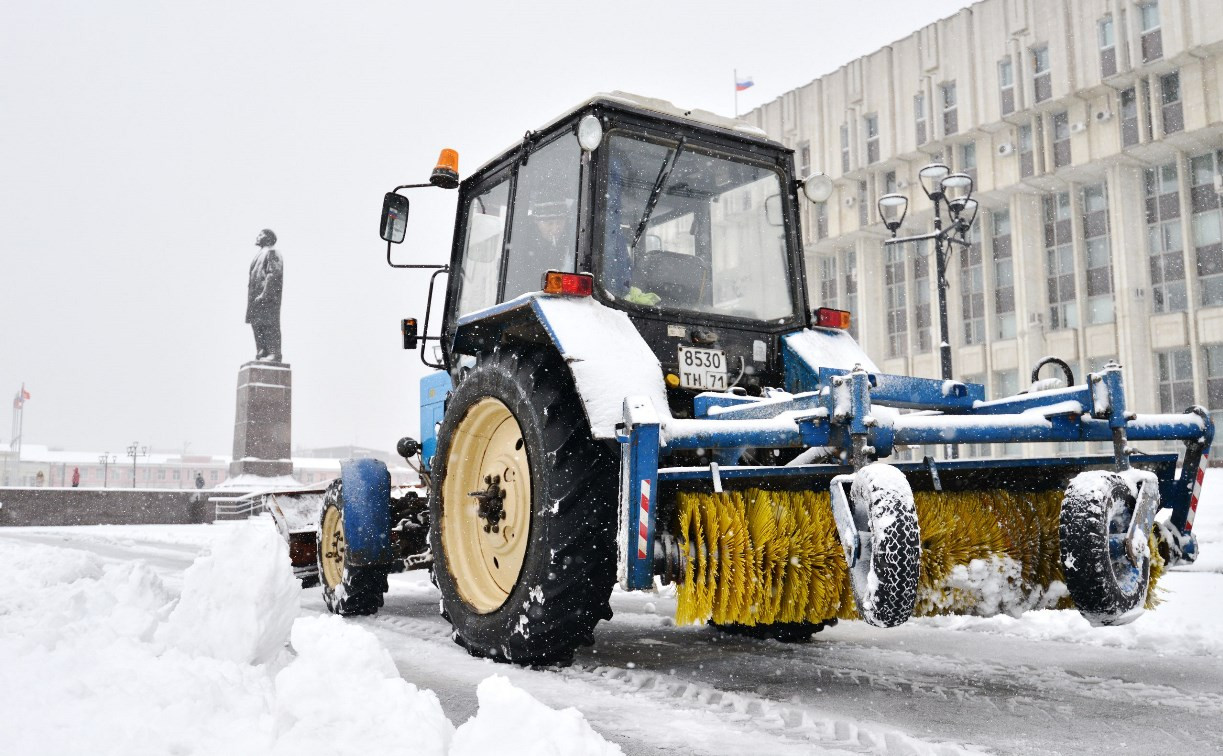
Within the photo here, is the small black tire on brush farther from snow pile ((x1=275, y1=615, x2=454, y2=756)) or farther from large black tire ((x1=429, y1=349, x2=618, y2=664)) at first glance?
snow pile ((x1=275, y1=615, x2=454, y2=756))

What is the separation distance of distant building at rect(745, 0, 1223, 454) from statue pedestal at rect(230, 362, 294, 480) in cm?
1671

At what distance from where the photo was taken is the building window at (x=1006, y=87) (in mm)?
30906

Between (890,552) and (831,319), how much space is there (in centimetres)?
226

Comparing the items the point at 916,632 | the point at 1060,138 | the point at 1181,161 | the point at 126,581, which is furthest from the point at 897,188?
the point at 126,581

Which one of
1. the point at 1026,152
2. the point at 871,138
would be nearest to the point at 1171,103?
the point at 1026,152

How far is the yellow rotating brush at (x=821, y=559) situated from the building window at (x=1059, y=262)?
29.1 meters

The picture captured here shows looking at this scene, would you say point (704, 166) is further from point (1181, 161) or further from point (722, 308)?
point (1181, 161)

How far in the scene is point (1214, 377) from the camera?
89.1 ft

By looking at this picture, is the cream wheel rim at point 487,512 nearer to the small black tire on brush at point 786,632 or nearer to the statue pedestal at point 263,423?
the small black tire on brush at point 786,632

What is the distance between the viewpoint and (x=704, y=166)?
16.2 feet

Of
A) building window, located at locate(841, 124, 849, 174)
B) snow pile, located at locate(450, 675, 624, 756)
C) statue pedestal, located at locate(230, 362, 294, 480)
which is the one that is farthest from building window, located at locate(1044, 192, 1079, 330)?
snow pile, located at locate(450, 675, 624, 756)

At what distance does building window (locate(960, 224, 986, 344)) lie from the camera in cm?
3253

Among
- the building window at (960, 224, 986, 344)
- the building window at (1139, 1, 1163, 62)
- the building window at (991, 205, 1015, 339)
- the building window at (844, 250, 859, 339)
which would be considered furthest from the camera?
the building window at (844, 250, 859, 339)

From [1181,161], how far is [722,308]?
28584 millimetres
